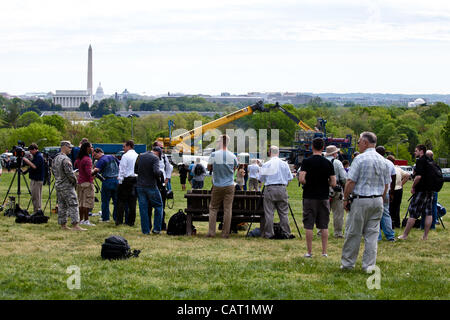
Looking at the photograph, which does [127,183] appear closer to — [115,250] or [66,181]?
[66,181]

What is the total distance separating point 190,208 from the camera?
14.3m

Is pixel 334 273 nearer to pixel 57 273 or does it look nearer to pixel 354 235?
pixel 354 235

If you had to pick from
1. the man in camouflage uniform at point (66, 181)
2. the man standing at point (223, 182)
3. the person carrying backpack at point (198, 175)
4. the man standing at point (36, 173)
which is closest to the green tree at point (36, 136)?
the person carrying backpack at point (198, 175)

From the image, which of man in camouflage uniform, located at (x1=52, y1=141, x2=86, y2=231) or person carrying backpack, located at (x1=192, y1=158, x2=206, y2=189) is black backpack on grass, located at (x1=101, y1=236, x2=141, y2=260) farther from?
person carrying backpack, located at (x1=192, y1=158, x2=206, y2=189)

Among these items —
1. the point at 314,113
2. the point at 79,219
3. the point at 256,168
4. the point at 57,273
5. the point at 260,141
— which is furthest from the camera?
the point at 314,113

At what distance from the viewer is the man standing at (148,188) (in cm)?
1409

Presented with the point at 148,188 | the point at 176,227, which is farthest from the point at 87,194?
the point at 176,227

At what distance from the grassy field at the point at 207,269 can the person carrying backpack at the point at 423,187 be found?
51 cm

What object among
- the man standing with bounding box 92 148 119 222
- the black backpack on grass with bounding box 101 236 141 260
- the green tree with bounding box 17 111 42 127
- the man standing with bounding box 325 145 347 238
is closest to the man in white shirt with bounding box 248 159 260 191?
the man standing with bounding box 92 148 119 222

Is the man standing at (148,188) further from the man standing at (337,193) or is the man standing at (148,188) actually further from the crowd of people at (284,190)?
the man standing at (337,193)

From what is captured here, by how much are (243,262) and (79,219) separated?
5635mm

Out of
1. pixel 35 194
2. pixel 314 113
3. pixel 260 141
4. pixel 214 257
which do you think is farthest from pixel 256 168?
pixel 314 113

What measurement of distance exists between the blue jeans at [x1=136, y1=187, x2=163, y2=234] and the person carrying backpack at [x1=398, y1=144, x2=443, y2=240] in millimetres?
4957

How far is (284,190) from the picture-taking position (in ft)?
45.3
